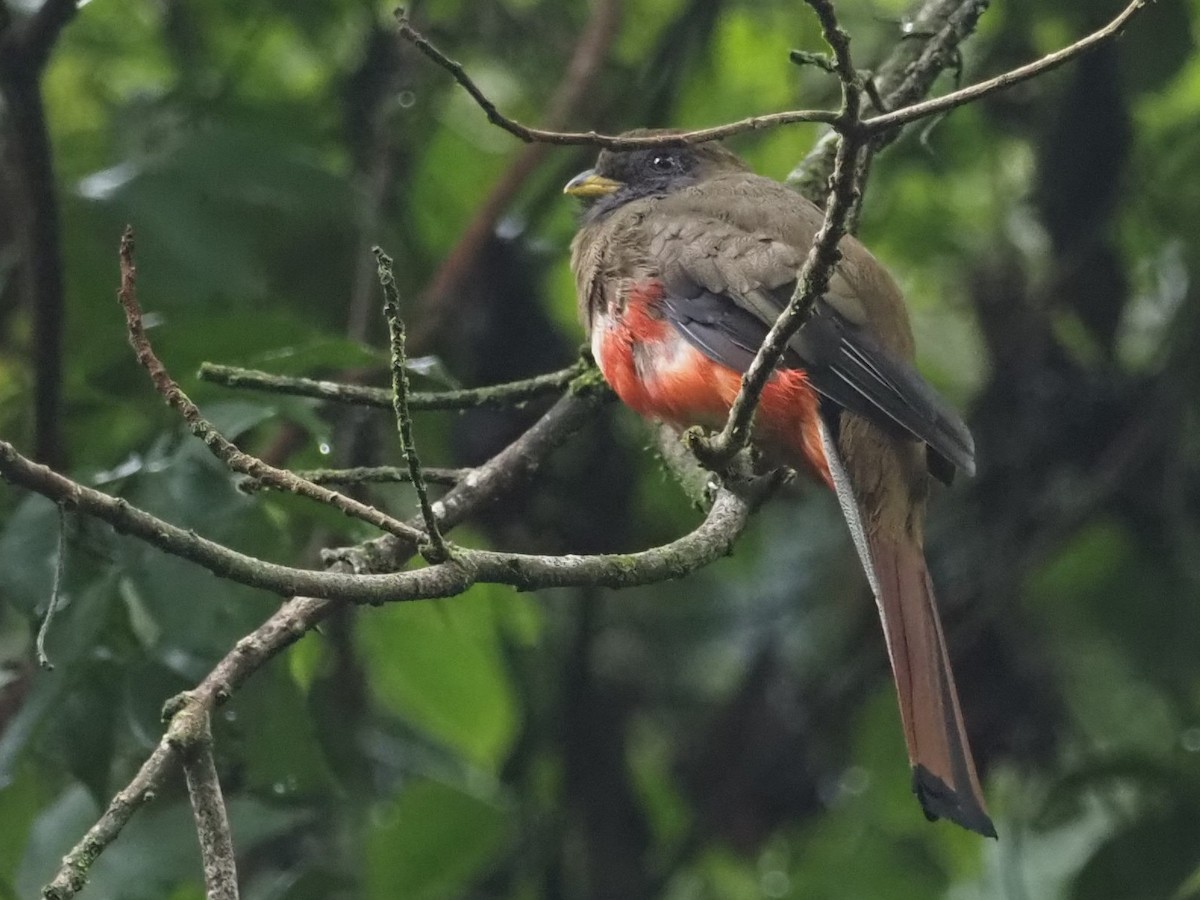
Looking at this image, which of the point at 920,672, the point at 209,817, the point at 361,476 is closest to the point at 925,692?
the point at 920,672

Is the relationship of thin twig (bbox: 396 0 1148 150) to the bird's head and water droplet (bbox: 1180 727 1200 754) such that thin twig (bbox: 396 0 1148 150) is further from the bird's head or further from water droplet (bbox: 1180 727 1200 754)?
water droplet (bbox: 1180 727 1200 754)

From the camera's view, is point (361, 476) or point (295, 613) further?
point (361, 476)

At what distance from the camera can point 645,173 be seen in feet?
16.0

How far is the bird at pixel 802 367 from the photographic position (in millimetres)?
3354

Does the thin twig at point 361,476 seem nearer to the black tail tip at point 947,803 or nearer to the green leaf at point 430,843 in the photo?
the black tail tip at point 947,803

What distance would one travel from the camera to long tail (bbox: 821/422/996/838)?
9.43 ft

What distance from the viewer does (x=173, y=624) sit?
310cm

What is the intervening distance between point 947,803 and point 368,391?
128 centimetres

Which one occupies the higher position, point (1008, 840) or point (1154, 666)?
point (1154, 666)

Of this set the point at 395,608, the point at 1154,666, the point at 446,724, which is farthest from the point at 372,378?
the point at 1154,666

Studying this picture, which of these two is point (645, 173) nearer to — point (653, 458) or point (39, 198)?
point (653, 458)

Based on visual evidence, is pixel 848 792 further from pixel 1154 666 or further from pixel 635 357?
pixel 635 357

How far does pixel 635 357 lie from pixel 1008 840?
2.03 m

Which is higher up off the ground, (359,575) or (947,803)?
(359,575)
